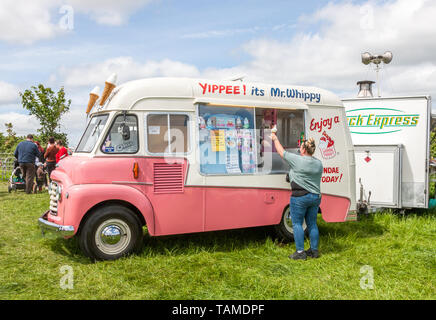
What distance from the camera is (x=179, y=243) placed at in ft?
22.1

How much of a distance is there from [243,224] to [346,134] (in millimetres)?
2604

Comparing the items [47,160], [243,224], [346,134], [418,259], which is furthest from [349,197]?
[47,160]

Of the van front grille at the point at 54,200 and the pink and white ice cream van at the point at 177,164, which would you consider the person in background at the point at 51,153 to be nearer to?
the pink and white ice cream van at the point at 177,164

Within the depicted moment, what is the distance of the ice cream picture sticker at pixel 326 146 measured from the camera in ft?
23.9

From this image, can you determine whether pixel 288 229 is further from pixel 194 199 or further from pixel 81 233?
pixel 81 233

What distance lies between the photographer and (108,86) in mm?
6285

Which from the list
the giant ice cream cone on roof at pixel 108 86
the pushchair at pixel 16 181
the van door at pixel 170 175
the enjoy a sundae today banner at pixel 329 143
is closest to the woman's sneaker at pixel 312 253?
the enjoy a sundae today banner at pixel 329 143

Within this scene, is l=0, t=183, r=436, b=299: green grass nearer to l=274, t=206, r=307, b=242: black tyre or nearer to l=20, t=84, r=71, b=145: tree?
l=274, t=206, r=307, b=242: black tyre

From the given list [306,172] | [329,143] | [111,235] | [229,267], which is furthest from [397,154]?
[111,235]

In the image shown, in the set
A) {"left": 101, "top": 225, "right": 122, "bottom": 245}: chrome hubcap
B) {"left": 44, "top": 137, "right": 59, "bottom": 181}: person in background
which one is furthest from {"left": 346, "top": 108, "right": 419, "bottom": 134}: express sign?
{"left": 44, "top": 137, "right": 59, "bottom": 181}: person in background

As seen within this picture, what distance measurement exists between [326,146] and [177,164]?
9.21 ft

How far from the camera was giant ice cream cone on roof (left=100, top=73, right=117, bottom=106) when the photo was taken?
6.27m

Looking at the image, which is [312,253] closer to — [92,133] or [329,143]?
[329,143]

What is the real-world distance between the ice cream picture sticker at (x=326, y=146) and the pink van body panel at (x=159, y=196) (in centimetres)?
120
